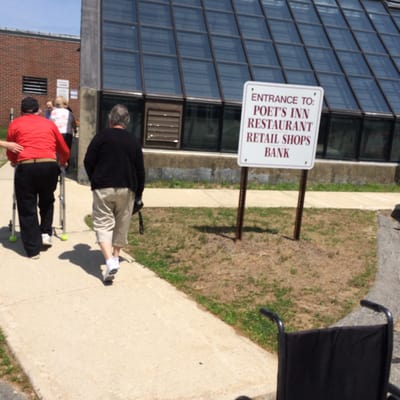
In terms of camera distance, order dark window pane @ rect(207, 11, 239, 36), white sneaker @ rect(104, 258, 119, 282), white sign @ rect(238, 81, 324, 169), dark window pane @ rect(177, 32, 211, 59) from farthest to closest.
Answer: dark window pane @ rect(207, 11, 239, 36) → dark window pane @ rect(177, 32, 211, 59) → white sign @ rect(238, 81, 324, 169) → white sneaker @ rect(104, 258, 119, 282)

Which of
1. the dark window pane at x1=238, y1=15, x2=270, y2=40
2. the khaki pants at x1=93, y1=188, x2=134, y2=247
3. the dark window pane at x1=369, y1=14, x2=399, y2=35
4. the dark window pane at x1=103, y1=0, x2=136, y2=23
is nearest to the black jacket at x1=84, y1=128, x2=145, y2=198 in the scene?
the khaki pants at x1=93, y1=188, x2=134, y2=247

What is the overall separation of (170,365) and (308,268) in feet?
8.51

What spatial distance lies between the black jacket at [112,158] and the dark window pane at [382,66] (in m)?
9.87

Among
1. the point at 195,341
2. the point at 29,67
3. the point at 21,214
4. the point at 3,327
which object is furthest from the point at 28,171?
the point at 29,67

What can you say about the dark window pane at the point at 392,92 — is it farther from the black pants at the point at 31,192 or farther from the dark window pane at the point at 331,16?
the black pants at the point at 31,192

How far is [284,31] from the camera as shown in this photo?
42.1ft

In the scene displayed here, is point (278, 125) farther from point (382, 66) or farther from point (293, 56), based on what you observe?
point (382, 66)

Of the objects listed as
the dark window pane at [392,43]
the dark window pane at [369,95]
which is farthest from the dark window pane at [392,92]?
the dark window pane at [392,43]

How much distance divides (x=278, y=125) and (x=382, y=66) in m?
8.18

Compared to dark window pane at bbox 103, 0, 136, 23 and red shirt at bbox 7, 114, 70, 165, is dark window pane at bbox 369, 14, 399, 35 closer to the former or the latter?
dark window pane at bbox 103, 0, 136, 23

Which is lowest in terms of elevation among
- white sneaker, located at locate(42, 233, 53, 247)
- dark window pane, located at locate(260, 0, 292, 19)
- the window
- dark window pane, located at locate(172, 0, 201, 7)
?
white sneaker, located at locate(42, 233, 53, 247)

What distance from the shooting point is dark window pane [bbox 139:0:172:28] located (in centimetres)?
1160

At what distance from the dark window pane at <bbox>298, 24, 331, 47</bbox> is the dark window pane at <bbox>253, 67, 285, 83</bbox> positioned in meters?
1.84

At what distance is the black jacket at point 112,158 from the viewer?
4.68m
